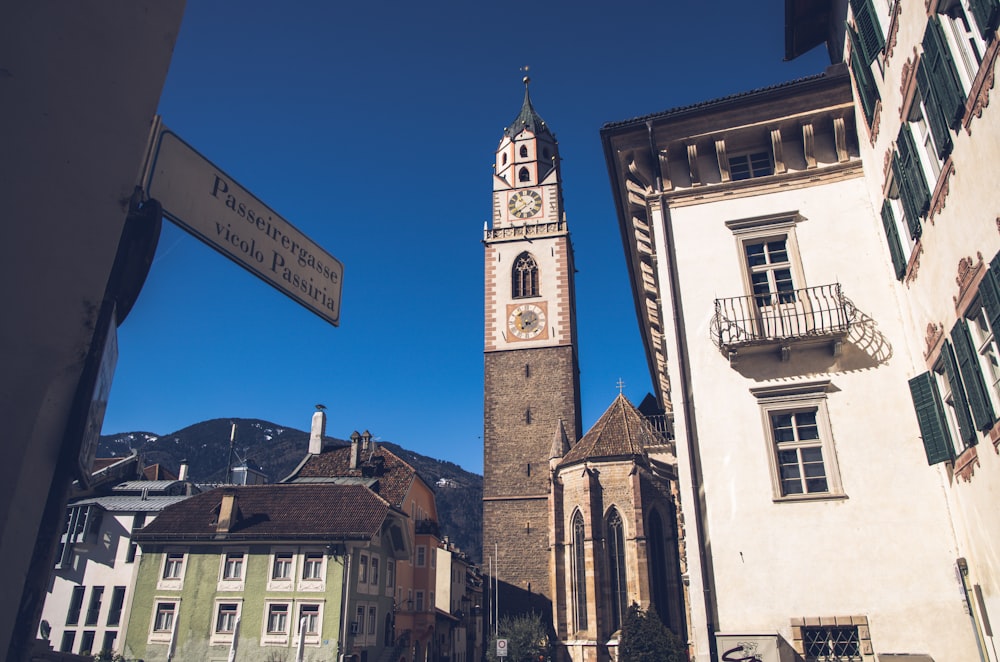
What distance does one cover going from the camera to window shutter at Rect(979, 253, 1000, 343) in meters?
7.16

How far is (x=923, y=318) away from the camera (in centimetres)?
1061

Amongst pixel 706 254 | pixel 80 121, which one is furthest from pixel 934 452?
pixel 80 121

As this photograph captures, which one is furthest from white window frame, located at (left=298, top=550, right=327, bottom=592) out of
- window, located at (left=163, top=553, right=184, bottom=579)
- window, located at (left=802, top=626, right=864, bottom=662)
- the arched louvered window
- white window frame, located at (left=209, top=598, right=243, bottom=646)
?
window, located at (left=802, top=626, right=864, bottom=662)

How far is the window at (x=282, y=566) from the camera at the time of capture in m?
27.7

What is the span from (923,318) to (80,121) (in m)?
11.2

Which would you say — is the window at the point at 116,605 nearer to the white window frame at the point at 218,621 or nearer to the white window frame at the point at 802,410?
the white window frame at the point at 218,621

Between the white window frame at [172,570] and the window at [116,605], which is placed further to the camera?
the window at [116,605]

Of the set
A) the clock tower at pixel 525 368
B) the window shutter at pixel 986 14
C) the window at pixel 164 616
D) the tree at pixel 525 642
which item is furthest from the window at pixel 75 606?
the window shutter at pixel 986 14

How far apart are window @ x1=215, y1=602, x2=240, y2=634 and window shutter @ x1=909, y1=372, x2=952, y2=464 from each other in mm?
24902

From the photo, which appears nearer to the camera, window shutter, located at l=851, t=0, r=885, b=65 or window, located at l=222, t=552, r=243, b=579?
window shutter, located at l=851, t=0, r=885, b=65

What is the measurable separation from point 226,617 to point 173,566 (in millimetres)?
3320

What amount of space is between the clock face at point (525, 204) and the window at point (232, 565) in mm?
31045

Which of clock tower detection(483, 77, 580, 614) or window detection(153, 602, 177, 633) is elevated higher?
clock tower detection(483, 77, 580, 614)

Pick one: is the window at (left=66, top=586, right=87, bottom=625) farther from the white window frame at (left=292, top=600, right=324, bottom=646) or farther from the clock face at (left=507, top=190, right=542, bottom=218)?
the clock face at (left=507, top=190, right=542, bottom=218)
